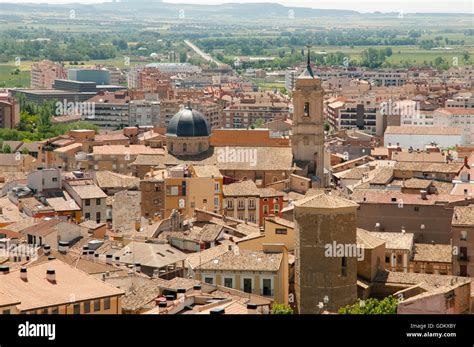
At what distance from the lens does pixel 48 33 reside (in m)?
191

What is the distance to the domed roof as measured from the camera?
40.7 metres

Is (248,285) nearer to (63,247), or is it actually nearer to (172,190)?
(63,247)

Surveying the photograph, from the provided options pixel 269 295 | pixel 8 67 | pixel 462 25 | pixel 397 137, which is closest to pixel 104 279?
pixel 269 295

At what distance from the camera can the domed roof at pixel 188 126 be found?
40669 mm

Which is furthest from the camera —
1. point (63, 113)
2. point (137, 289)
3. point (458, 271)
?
point (63, 113)

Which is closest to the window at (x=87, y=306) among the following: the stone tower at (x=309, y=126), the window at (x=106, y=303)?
the window at (x=106, y=303)

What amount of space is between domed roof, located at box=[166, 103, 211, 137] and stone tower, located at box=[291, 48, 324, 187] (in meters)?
3.04

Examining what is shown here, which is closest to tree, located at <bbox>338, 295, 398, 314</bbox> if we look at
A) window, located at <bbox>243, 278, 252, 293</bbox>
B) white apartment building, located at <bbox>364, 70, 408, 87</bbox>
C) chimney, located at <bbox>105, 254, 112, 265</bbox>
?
window, located at <bbox>243, 278, 252, 293</bbox>

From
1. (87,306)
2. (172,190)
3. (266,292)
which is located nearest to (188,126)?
(172,190)

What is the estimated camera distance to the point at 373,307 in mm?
16812

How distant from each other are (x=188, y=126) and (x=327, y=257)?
22.7m

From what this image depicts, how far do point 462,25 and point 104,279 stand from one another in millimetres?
153398

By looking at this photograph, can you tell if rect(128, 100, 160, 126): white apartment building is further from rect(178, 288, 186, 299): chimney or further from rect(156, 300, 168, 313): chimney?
rect(156, 300, 168, 313): chimney

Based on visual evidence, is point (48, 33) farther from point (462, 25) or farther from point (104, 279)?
point (104, 279)
